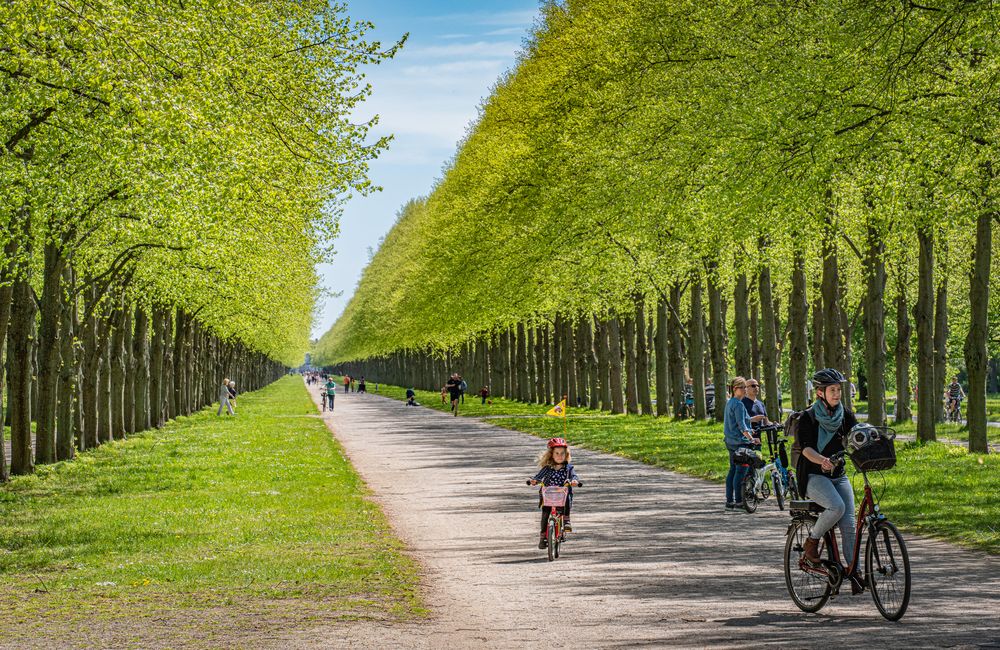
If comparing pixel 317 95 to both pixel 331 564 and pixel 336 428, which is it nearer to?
pixel 331 564

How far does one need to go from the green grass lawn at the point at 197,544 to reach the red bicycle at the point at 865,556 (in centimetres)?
309

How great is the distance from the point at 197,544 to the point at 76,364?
18886mm

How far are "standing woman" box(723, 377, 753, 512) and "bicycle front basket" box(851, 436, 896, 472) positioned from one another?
25.0 ft

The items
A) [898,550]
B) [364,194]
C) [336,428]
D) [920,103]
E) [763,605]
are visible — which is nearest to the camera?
[898,550]

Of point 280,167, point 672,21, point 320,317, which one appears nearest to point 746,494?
point 280,167

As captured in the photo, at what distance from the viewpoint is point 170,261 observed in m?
28.6

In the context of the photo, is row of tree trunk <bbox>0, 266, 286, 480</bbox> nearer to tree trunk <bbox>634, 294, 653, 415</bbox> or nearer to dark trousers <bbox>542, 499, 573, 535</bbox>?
dark trousers <bbox>542, 499, 573, 535</bbox>

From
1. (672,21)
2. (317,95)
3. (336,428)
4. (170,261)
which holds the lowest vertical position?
(336,428)

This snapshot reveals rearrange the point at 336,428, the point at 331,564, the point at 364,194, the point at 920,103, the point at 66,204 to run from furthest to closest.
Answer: the point at 336,428, the point at 364,194, the point at 66,204, the point at 920,103, the point at 331,564

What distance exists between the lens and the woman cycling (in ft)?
32.0

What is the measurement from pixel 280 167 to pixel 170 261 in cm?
889

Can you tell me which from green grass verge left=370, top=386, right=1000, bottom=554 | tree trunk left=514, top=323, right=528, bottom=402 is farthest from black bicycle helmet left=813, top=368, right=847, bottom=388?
tree trunk left=514, top=323, right=528, bottom=402

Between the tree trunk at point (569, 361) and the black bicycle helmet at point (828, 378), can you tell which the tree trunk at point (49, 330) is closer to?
the black bicycle helmet at point (828, 378)

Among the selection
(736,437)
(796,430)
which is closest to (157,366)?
(736,437)
